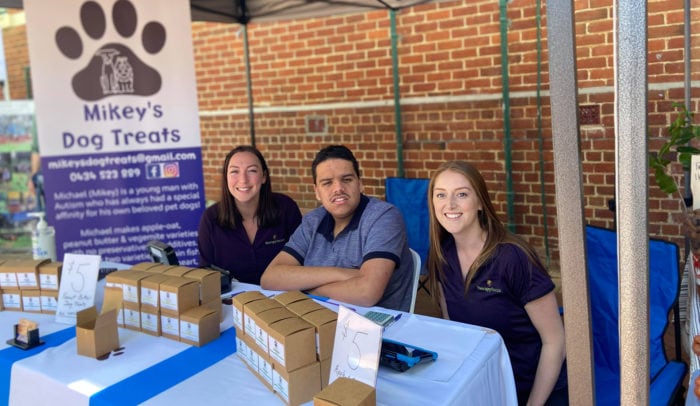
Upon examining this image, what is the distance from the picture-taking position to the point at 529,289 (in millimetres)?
1690

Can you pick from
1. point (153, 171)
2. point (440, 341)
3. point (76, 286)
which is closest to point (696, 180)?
point (440, 341)

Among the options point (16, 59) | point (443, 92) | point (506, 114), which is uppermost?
point (16, 59)

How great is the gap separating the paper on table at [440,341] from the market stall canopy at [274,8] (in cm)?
276

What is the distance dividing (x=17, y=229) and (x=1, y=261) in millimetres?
5117

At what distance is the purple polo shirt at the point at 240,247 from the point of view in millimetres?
2686

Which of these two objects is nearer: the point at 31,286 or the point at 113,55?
the point at 31,286

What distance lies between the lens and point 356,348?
1.18m

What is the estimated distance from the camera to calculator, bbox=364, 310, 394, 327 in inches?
67.8

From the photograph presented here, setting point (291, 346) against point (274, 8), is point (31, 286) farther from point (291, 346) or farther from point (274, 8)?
point (274, 8)

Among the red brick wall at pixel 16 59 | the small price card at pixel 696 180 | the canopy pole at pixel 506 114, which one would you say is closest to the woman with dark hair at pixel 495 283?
the small price card at pixel 696 180

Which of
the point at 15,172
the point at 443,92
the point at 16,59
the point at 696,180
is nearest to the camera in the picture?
the point at 696,180

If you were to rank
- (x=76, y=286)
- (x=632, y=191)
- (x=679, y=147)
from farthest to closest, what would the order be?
1. (x=679, y=147)
2. (x=76, y=286)
3. (x=632, y=191)

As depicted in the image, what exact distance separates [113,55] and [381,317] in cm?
251

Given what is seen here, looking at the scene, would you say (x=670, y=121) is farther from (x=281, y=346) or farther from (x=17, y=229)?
(x=17, y=229)
